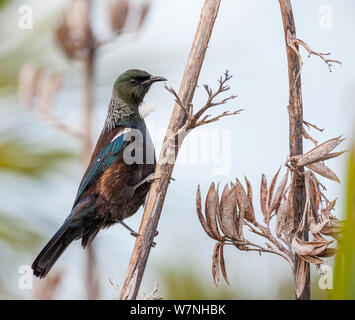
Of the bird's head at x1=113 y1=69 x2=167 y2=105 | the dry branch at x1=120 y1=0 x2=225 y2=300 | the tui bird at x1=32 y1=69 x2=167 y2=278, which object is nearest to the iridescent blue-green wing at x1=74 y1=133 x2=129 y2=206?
the tui bird at x1=32 y1=69 x2=167 y2=278

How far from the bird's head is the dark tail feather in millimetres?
934

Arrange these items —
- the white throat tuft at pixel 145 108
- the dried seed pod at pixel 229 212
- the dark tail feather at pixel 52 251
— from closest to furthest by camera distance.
Answer: the dried seed pod at pixel 229 212
the dark tail feather at pixel 52 251
the white throat tuft at pixel 145 108

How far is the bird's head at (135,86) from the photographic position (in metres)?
3.28

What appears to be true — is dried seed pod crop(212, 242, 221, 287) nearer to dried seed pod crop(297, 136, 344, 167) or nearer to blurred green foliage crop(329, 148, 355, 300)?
dried seed pod crop(297, 136, 344, 167)

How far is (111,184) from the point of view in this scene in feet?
9.45

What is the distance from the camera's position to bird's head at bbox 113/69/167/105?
3.28 meters

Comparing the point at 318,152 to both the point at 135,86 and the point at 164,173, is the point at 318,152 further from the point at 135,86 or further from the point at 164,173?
the point at 135,86

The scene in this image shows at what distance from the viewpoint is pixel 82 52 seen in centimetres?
307

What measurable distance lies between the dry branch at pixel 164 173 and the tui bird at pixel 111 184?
121cm

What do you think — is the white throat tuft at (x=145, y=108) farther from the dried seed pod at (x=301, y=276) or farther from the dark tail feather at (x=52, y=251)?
the dried seed pod at (x=301, y=276)

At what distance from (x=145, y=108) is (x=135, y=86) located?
0.19 meters

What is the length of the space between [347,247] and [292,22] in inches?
26.9

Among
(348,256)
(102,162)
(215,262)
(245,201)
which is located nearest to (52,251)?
(102,162)

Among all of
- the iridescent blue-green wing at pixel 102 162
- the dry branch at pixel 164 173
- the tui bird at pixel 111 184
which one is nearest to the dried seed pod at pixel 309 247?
the dry branch at pixel 164 173
